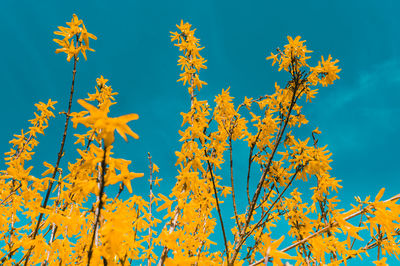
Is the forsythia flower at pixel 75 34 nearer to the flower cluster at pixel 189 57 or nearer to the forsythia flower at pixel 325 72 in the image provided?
the flower cluster at pixel 189 57

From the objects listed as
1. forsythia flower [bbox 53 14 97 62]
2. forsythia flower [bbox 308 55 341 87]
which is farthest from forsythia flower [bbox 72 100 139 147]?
forsythia flower [bbox 308 55 341 87]

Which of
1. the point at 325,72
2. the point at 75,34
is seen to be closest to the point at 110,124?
the point at 75,34

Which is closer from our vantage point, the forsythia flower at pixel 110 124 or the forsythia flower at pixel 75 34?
the forsythia flower at pixel 110 124

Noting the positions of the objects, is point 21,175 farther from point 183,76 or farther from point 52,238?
point 183,76

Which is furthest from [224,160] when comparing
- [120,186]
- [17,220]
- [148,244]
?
[17,220]

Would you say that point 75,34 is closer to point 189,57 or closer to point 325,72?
→ point 189,57

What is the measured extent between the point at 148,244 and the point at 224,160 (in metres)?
1.36

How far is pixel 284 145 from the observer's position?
3.03 metres

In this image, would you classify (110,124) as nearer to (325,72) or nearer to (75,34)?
(75,34)

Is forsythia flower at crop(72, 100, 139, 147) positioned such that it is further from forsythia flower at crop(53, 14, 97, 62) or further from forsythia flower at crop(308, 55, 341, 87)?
forsythia flower at crop(308, 55, 341, 87)

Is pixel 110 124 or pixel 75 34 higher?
pixel 75 34

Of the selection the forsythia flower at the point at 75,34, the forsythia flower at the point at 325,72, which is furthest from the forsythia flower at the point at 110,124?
the forsythia flower at the point at 325,72

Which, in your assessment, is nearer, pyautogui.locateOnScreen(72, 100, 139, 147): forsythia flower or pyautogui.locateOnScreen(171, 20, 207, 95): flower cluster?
pyautogui.locateOnScreen(72, 100, 139, 147): forsythia flower

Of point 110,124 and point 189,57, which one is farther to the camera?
point 189,57
